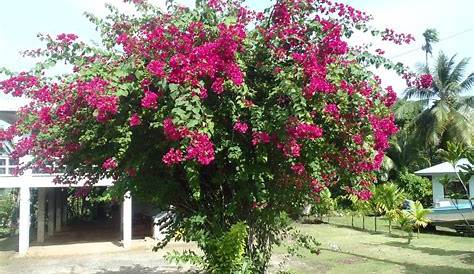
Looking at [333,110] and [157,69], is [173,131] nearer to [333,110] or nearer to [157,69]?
[157,69]

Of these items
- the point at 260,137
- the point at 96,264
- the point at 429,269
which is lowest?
the point at 96,264

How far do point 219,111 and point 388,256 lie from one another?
9.15 meters

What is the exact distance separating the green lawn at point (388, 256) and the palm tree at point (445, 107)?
1038 cm

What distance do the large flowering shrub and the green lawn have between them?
530cm

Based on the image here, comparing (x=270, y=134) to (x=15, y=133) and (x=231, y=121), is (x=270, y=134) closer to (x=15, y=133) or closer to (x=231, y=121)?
(x=231, y=121)

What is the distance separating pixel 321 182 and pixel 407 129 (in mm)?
24797

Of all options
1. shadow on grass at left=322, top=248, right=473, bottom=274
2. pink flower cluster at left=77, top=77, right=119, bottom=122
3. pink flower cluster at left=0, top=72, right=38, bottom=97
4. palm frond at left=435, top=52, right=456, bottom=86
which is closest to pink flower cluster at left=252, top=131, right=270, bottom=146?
pink flower cluster at left=77, top=77, right=119, bottom=122

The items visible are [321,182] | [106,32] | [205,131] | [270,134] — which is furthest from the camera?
[106,32]

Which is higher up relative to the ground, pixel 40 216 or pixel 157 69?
pixel 157 69

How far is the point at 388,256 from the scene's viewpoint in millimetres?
13000

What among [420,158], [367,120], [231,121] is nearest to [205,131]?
[231,121]

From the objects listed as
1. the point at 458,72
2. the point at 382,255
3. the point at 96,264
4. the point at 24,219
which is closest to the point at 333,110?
the point at 382,255

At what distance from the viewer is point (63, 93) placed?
579 centimetres

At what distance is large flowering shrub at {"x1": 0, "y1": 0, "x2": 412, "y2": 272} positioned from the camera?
5043 mm
